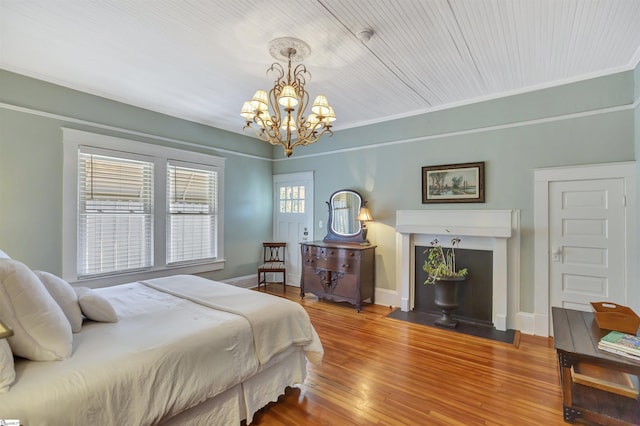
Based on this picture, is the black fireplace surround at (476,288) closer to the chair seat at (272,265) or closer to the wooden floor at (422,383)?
the wooden floor at (422,383)

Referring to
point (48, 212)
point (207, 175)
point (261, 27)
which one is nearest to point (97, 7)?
point (261, 27)

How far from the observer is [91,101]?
3625 mm

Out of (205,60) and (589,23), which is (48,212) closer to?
(205,60)

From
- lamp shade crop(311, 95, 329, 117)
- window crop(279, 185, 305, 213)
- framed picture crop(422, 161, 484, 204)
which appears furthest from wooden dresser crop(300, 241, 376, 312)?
lamp shade crop(311, 95, 329, 117)

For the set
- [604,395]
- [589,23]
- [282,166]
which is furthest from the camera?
[282,166]

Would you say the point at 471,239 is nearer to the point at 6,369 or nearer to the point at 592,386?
the point at 592,386

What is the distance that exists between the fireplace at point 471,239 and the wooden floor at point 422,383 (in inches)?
21.6

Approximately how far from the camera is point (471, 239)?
386 cm

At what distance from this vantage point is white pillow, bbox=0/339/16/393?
1.16m

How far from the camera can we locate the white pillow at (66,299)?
1.76m

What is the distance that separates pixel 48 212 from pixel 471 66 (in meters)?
4.70

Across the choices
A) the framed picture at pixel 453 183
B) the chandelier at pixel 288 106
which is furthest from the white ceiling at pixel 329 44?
the framed picture at pixel 453 183

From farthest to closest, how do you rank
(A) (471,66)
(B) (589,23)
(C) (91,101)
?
(C) (91,101) < (A) (471,66) < (B) (589,23)

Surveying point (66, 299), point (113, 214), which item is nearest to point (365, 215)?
point (113, 214)
